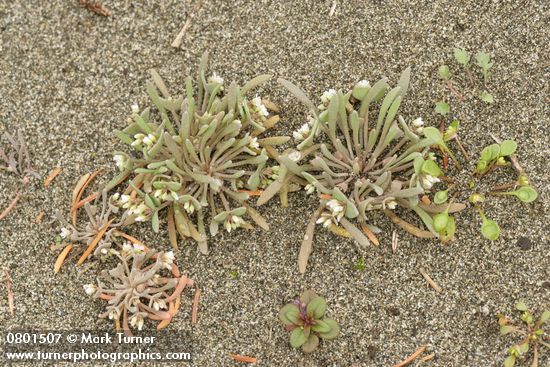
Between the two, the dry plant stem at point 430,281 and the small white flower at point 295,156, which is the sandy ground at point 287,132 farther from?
the small white flower at point 295,156

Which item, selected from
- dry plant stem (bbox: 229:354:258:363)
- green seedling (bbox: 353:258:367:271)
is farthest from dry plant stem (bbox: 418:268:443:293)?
dry plant stem (bbox: 229:354:258:363)

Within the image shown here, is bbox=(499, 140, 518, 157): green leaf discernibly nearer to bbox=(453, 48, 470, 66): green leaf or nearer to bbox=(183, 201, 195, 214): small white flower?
bbox=(453, 48, 470, 66): green leaf

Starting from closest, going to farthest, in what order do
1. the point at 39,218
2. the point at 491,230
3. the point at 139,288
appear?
the point at 491,230
the point at 139,288
the point at 39,218

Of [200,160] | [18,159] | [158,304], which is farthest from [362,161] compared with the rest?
[18,159]

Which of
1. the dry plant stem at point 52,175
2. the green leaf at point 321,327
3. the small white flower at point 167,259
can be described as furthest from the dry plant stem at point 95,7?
the green leaf at point 321,327

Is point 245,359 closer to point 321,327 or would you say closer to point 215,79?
point 321,327

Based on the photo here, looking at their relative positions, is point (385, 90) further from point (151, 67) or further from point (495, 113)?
point (151, 67)
